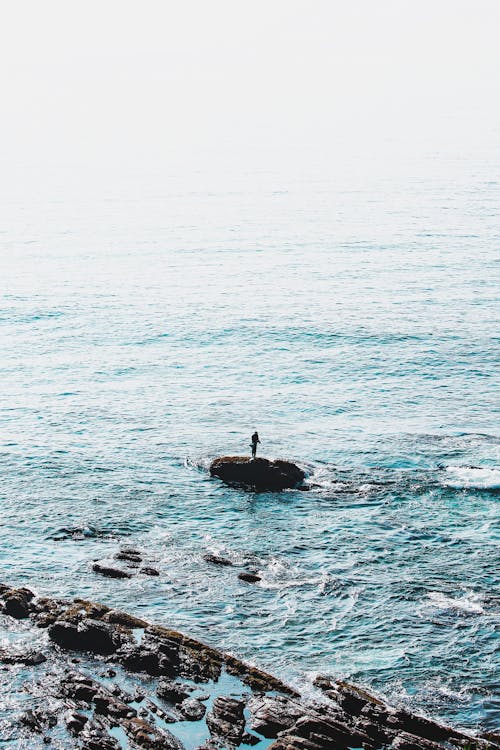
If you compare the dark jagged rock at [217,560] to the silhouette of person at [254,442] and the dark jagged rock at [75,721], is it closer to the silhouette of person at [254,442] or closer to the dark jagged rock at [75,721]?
the silhouette of person at [254,442]

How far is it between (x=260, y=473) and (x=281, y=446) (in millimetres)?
7265

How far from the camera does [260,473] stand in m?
68.4

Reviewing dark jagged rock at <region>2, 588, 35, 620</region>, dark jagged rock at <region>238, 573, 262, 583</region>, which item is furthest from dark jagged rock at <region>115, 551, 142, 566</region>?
dark jagged rock at <region>2, 588, 35, 620</region>

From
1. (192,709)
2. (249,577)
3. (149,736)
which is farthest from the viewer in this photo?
(249,577)

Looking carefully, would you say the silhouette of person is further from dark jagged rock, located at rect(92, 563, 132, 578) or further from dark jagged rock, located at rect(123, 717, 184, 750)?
dark jagged rock, located at rect(123, 717, 184, 750)

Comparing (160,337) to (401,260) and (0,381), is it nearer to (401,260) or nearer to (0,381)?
(0,381)

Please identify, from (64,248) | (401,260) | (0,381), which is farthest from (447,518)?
(64,248)

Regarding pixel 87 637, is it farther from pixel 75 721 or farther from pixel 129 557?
pixel 129 557

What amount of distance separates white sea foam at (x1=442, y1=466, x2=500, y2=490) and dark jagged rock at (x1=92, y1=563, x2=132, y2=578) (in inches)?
995

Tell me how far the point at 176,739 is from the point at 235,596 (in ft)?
44.9

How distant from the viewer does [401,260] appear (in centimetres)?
14438

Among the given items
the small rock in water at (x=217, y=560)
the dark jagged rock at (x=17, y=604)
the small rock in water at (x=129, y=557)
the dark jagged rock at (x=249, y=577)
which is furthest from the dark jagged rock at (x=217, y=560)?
the dark jagged rock at (x=17, y=604)

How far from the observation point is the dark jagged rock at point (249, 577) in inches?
2154

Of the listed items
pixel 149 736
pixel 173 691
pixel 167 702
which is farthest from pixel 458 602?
pixel 149 736
